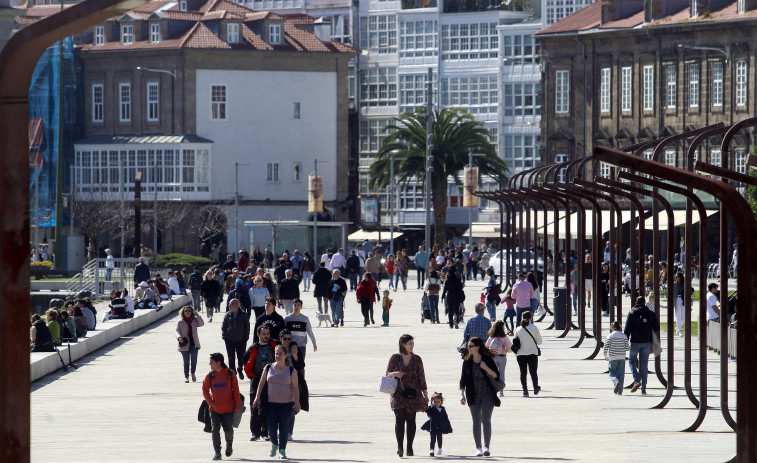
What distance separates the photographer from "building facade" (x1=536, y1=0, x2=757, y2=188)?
65750mm

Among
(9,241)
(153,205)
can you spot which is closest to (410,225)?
(153,205)

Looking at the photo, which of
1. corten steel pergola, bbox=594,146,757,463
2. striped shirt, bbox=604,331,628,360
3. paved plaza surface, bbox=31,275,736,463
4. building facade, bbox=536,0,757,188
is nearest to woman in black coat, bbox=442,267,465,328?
paved plaza surface, bbox=31,275,736,463

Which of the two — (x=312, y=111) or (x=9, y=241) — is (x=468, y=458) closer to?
(x=9, y=241)

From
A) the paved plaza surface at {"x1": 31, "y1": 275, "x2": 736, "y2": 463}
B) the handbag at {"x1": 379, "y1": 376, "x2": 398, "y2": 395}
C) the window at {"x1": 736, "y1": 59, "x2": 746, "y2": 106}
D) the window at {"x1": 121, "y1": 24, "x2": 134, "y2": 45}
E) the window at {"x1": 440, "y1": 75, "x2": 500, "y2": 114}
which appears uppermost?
the window at {"x1": 121, "y1": 24, "x2": 134, "y2": 45}

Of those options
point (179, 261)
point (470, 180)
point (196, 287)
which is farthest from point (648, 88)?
point (196, 287)

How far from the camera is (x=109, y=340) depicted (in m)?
32.4

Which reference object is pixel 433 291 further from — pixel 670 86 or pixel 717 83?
pixel 670 86

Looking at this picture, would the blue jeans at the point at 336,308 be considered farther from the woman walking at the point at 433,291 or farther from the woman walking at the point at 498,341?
the woman walking at the point at 498,341

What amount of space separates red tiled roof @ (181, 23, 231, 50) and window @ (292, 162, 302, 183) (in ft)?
24.9

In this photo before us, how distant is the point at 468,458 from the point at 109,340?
17885 millimetres

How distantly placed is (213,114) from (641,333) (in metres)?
67.8

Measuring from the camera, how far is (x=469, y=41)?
9150cm

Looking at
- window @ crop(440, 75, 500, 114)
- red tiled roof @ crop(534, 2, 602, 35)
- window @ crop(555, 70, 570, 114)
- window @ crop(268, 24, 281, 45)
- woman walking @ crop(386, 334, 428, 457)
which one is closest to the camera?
woman walking @ crop(386, 334, 428, 457)

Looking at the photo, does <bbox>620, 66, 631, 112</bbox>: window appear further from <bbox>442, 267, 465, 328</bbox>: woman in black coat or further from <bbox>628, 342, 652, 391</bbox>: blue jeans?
<bbox>628, 342, 652, 391</bbox>: blue jeans
